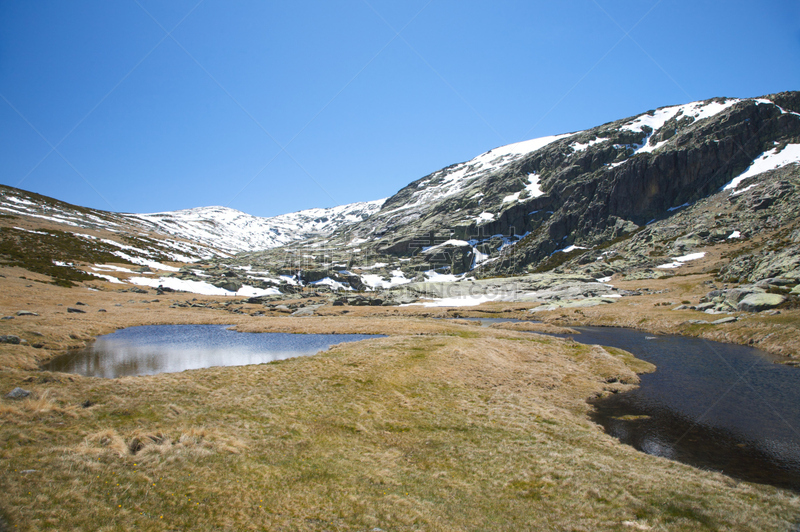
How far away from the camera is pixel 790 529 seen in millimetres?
11141

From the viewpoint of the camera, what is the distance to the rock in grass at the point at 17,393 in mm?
16516

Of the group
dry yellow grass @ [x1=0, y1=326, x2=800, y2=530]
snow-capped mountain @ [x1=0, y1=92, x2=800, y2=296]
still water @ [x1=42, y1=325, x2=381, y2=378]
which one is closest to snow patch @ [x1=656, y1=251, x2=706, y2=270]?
snow-capped mountain @ [x1=0, y1=92, x2=800, y2=296]

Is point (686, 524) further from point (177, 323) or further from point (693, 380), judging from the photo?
point (177, 323)

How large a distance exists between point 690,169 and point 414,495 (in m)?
199

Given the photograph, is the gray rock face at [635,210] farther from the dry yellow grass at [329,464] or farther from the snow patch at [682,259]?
the dry yellow grass at [329,464]

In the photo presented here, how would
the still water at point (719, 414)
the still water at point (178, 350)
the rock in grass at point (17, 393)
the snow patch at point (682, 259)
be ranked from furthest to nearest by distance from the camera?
the snow patch at point (682, 259) < the still water at point (178, 350) < the still water at point (719, 414) < the rock in grass at point (17, 393)

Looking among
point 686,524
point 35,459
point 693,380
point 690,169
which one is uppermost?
point 690,169

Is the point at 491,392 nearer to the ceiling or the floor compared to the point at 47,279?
nearer to the floor

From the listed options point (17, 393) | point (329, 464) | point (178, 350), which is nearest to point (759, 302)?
point (329, 464)

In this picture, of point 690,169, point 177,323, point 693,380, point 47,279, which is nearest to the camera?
point 693,380

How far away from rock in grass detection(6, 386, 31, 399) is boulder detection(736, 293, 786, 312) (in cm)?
7063

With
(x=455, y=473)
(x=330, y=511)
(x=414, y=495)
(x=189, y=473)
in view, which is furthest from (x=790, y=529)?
(x=189, y=473)

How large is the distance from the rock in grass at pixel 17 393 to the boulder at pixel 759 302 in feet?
232

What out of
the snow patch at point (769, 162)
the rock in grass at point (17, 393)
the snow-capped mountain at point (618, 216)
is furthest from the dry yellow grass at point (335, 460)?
the snow patch at point (769, 162)
